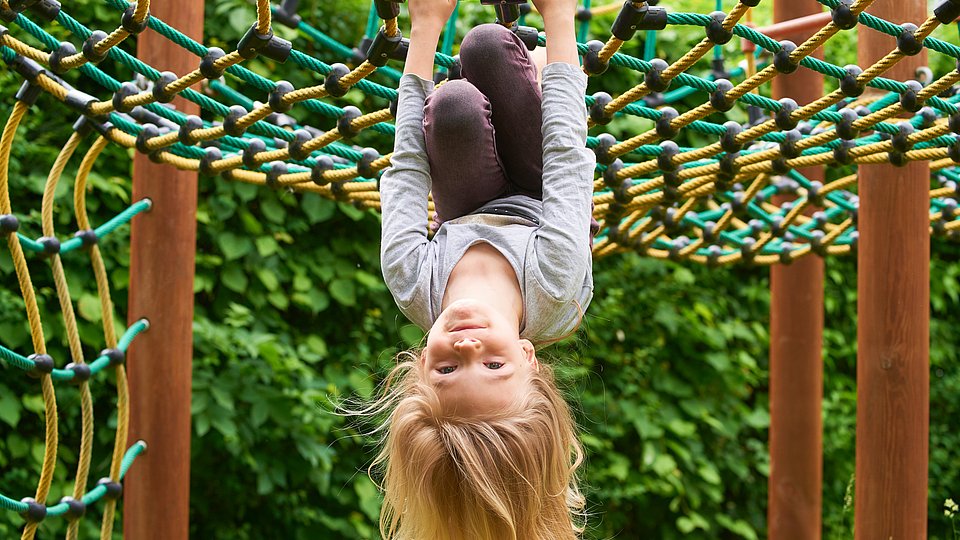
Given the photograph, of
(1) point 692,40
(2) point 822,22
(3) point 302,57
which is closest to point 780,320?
(2) point 822,22

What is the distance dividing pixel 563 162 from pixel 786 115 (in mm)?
487

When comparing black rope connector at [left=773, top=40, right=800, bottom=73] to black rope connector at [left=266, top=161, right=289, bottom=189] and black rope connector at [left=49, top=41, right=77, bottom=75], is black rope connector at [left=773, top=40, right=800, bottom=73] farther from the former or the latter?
black rope connector at [left=49, top=41, right=77, bottom=75]

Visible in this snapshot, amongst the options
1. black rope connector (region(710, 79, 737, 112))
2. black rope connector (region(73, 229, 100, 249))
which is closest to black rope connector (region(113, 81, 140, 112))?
black rope connector (region(73, 229, 100, 249))

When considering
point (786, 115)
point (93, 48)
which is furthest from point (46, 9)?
point (786, 115)

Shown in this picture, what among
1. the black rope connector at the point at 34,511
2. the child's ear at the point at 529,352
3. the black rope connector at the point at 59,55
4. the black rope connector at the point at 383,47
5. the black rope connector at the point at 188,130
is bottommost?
the black rope connector at the point at 34,511

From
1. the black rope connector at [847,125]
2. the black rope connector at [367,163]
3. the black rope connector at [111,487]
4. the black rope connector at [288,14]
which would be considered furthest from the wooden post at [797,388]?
the black rope connector at [111,487]

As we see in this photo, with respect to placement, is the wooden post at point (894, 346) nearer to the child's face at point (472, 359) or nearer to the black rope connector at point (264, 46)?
the child's face at point (472, 359)

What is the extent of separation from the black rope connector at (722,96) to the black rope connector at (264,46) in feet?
2.06

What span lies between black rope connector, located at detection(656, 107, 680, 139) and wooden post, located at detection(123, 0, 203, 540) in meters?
0.97

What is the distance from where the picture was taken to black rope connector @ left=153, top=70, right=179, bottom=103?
1786 mm

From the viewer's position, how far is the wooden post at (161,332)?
230 cm

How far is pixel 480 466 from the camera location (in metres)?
1.48

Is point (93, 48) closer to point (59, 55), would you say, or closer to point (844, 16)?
point (59, 55)

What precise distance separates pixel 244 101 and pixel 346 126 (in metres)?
0.56
